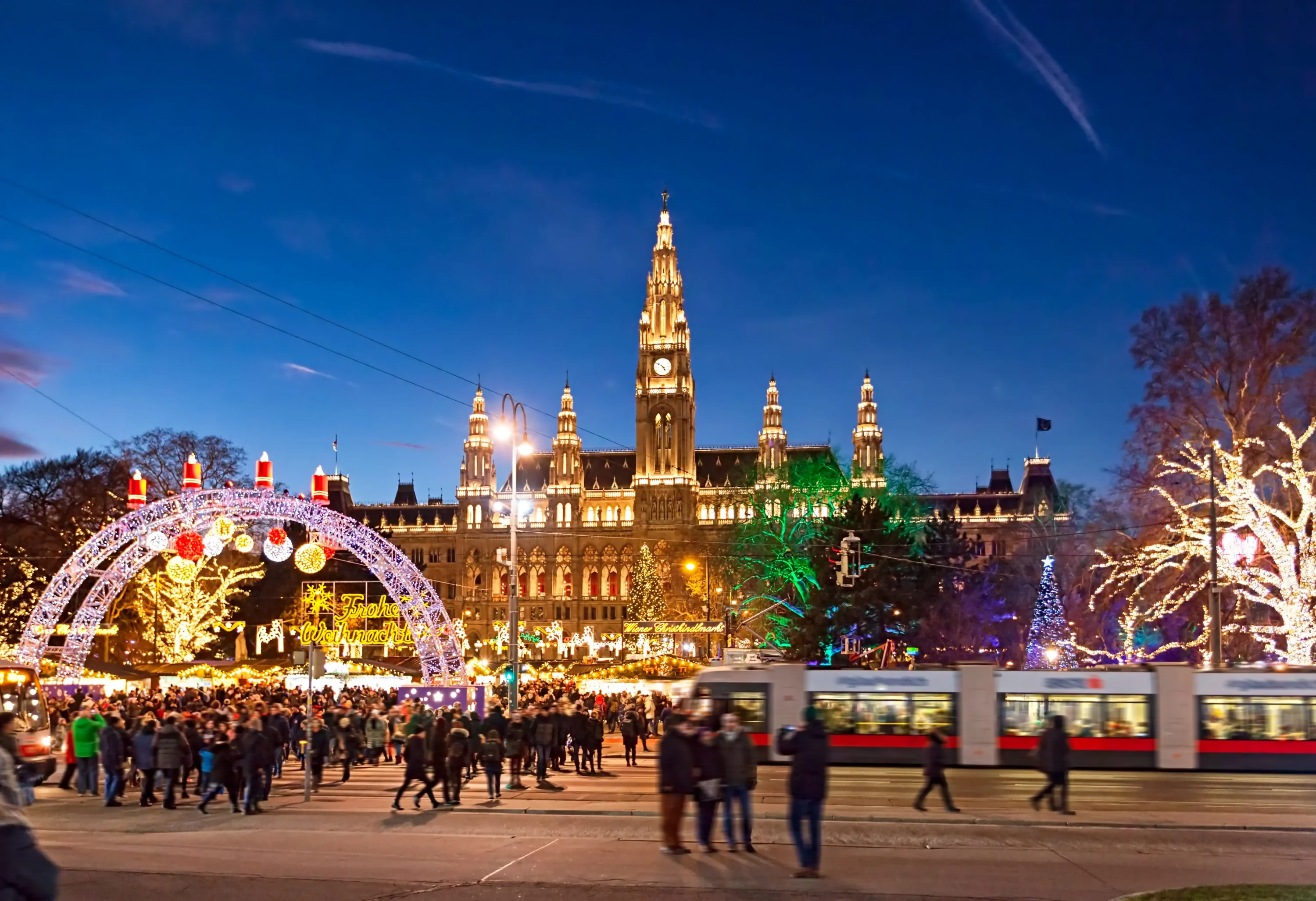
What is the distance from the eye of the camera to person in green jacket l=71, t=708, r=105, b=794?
20375 mm

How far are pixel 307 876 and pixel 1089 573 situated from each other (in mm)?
41476

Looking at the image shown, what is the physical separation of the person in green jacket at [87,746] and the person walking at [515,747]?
694cm

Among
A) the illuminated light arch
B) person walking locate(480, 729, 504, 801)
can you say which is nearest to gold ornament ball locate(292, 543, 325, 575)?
the illuminated light arch

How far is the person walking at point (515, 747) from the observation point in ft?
67.4

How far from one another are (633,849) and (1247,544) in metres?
23.2

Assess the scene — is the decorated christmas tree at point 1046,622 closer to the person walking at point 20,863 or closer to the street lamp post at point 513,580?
the street lamp post at point 513,580

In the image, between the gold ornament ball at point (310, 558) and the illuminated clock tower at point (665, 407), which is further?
the illuminated clock tower at point (665, 407)

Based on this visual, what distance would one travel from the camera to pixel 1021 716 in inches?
1012

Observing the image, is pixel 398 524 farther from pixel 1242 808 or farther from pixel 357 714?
pixel 1242 808

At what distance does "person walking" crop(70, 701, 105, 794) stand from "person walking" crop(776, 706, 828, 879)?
13575 mm

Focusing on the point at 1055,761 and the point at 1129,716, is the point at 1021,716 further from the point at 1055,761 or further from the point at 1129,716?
the point at 1055,761

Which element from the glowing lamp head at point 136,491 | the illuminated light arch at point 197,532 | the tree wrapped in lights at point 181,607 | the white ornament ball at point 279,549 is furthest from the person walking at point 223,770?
the tree wrapped in lights at point 181,607

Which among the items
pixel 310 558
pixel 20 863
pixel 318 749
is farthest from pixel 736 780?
pixel 310 558

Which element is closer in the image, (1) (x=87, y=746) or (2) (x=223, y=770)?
(2) (x=223, y=770)
